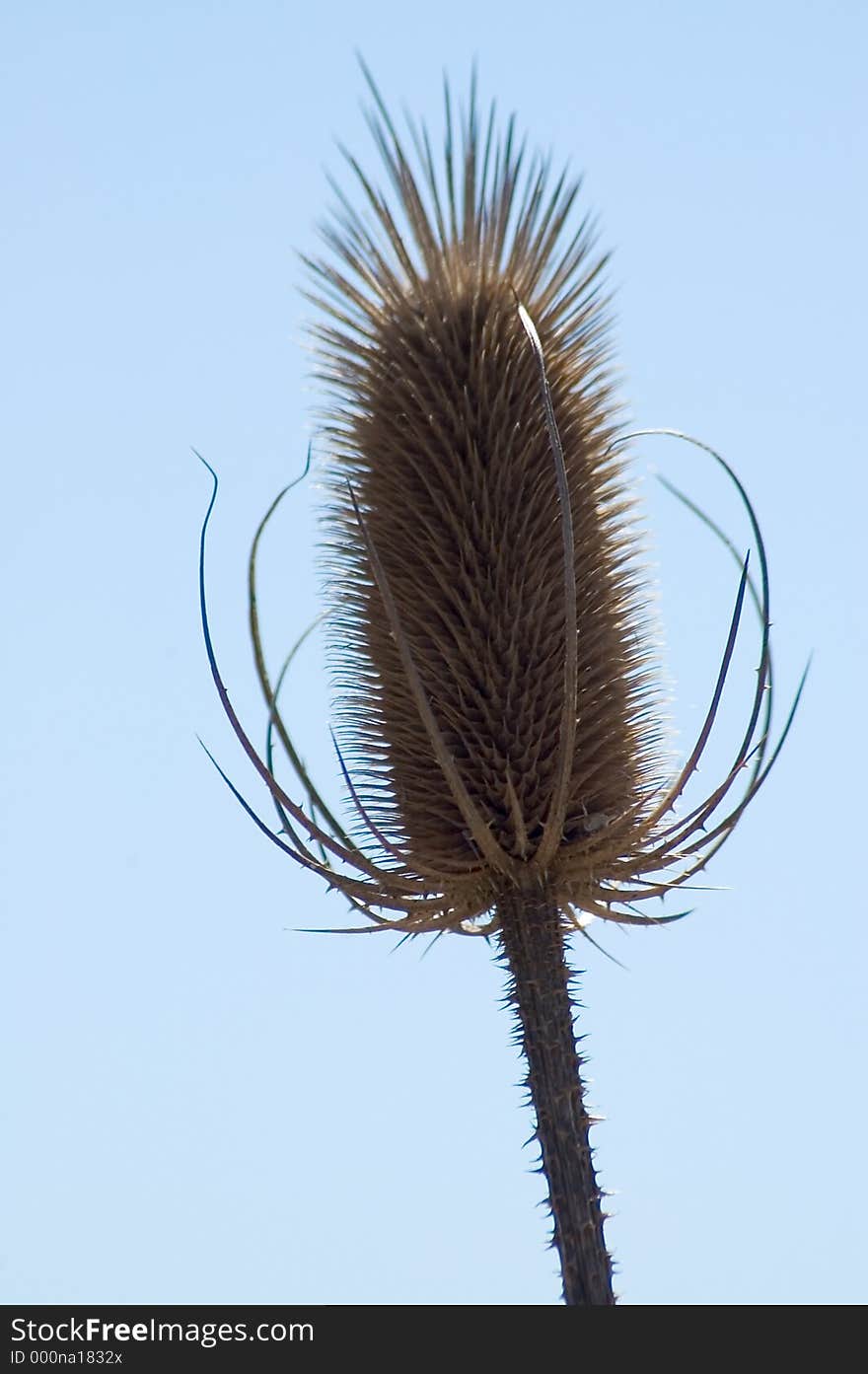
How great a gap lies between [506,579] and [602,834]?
92cm

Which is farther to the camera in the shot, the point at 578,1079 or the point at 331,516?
the point at 331,516

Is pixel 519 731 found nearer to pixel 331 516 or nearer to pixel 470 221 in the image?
pixel 331 516

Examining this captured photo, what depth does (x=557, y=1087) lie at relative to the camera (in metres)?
5.80

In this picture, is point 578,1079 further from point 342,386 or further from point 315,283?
point 315,283

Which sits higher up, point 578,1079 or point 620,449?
point 620,449

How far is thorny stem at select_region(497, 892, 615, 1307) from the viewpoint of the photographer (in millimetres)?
5590

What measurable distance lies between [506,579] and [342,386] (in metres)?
1.12

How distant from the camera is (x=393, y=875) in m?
6.00

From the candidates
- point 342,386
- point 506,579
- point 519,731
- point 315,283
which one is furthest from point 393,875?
point 315,283

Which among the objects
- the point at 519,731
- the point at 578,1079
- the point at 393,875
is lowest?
the point at 578,1079

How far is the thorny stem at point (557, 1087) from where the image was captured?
18.3ft
